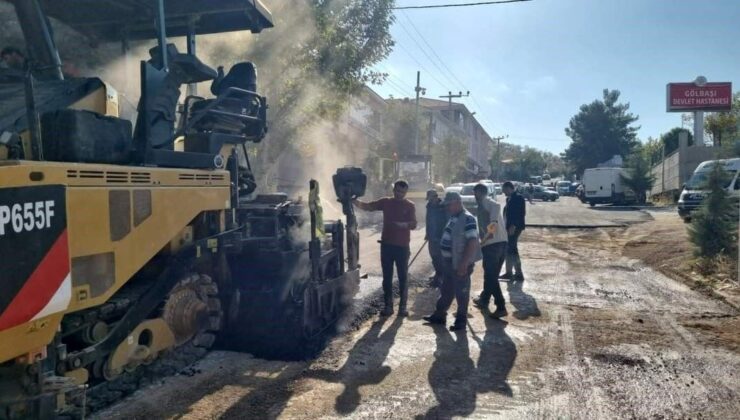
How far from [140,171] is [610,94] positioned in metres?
69.8

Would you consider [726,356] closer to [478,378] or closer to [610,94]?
[478,378]

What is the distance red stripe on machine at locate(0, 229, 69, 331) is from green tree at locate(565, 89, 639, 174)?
6691 cm

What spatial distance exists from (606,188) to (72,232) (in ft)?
112

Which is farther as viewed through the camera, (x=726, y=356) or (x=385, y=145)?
(x=385, y=145)

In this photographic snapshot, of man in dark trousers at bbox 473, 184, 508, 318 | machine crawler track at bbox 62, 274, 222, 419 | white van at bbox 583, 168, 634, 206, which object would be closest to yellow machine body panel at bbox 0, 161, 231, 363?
machine crawler track at bbox 62, 274, 222, 419

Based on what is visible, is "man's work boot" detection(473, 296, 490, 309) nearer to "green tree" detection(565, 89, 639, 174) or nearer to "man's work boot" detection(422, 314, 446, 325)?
"man's work boot" detection(422, 314, 446, 325)

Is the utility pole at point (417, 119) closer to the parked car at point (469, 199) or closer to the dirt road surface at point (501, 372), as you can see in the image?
the parked car at point (469, 199)

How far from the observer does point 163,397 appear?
14.2 feet

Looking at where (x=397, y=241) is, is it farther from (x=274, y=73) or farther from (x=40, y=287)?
(x=274, y=73)

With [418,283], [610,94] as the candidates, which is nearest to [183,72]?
[418,283]

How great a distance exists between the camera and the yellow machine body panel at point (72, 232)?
2.78 metres

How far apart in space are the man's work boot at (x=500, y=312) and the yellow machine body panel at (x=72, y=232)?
13.9ft

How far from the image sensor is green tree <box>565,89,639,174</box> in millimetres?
64875

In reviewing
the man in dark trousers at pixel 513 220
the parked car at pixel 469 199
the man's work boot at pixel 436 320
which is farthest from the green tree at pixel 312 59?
the man's work boot at pixel 436 320
